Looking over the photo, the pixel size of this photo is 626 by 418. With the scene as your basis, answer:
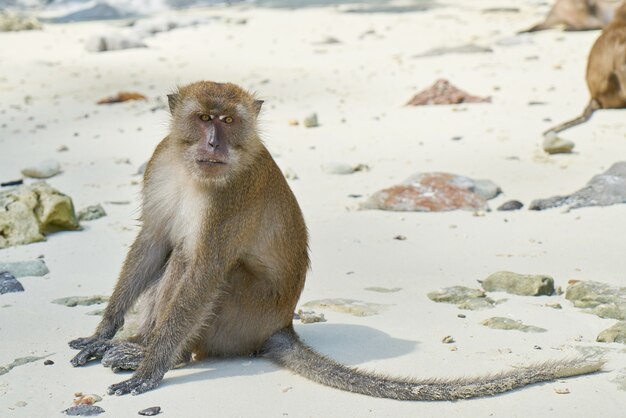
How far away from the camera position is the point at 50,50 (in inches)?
558

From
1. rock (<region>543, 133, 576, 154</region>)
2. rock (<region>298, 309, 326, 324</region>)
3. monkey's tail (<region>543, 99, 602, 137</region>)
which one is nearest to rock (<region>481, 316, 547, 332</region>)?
rock (<region>298, 309, 326, 324</region>)

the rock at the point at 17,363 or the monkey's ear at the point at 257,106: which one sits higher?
the monkey's ear at the point at 257,106

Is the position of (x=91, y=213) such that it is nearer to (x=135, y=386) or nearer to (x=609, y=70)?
(x=135, y=386)

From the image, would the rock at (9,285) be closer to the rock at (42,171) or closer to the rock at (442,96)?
the rock at (42,171)

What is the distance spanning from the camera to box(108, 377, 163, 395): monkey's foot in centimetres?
409

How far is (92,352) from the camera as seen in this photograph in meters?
4.48

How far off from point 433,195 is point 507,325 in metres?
2.28

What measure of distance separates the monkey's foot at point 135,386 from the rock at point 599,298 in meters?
2.04

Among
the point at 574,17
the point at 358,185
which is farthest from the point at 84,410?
A: the point at 574,17

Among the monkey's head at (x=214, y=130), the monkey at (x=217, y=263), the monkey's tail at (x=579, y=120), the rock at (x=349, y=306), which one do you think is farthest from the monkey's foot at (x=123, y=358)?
the monkey's tail at (x=579, y=120)

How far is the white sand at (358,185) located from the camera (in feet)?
13.6

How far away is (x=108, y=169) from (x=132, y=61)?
5.06 meters

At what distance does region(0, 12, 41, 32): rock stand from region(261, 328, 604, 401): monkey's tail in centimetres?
1284

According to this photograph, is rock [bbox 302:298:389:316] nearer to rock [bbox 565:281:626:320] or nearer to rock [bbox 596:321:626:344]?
rock [bbox 565:281:626:320]
